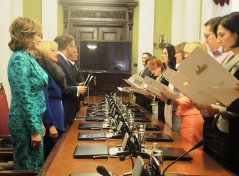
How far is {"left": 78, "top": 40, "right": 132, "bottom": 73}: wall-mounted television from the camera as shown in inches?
308

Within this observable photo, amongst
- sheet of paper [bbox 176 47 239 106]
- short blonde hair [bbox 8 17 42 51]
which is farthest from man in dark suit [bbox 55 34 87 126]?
sheet of paper [bbox 176 47 239 106]

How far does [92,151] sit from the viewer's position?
212 centimetres

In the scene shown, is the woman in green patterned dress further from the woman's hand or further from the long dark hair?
the long dark hair

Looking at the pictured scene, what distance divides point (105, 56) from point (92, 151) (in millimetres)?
5899

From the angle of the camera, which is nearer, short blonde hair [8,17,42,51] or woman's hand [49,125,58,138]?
short blonde hair [8,17,42,51]

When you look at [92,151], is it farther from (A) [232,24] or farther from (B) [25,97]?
(A) [232,24]

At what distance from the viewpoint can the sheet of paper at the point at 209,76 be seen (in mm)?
1867

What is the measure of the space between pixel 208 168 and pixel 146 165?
59cm

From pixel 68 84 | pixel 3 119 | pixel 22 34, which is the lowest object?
pixel 3 119

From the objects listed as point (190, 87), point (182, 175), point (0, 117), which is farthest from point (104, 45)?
point (182, 175)

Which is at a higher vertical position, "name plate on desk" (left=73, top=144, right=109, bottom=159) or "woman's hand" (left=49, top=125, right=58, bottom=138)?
"name plate on desk" (left=73, top=144, right=109, bottom=159)

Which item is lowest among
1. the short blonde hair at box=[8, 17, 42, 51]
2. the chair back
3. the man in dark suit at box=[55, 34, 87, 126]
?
the chair back

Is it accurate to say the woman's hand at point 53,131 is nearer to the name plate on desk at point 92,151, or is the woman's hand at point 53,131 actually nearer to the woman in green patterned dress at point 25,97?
the woman in green patterned dress at point 25,97

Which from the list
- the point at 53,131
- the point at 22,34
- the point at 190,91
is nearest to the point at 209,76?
the point at 190,91
